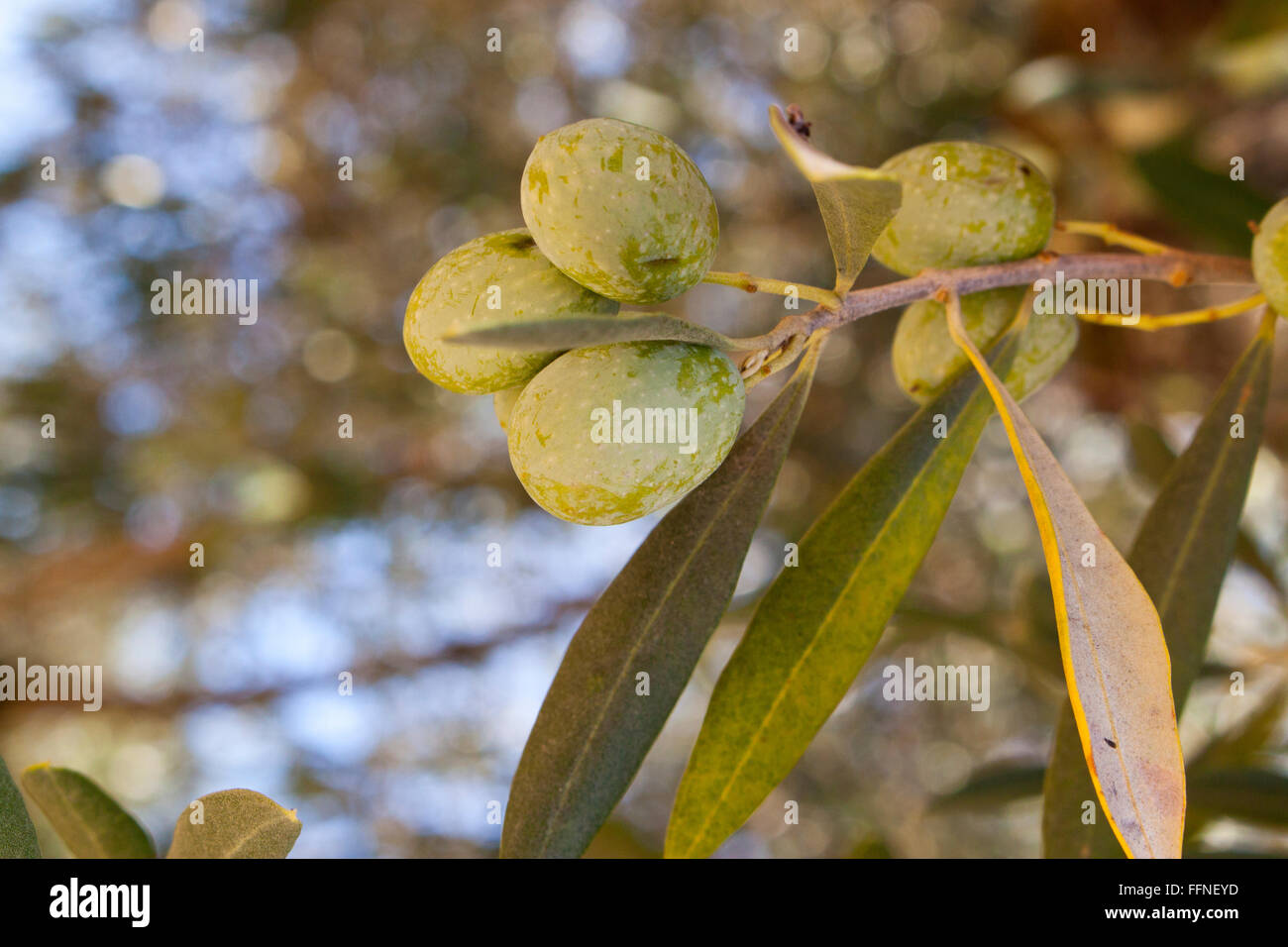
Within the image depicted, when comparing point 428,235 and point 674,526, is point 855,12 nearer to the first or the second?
point 428,235

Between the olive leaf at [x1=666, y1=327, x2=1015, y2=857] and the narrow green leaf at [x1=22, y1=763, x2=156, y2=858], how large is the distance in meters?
0.47

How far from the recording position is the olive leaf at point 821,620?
0.61 metres

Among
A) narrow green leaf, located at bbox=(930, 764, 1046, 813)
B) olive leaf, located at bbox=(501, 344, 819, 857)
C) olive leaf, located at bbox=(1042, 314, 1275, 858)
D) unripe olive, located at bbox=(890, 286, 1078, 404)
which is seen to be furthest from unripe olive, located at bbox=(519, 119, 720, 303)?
narrow green leaf, located at bbox=(930, 764, 1046, 813)

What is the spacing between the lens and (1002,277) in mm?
656

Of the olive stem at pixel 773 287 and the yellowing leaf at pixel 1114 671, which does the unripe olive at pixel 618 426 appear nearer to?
the olive stem at pixel 773 287

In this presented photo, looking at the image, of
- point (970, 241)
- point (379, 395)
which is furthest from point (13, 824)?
point (379, 395)

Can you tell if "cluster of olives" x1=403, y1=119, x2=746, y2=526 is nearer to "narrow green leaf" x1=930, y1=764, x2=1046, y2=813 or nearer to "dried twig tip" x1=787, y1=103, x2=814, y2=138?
"dried twig tip" x1=787, y1=103, x2=814, y2=138

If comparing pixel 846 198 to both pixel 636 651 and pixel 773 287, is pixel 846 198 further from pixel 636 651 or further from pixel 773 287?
pixel 636 651

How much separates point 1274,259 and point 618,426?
0.53 m

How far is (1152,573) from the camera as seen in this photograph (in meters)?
0.72

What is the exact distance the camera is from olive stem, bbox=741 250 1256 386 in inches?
22.9

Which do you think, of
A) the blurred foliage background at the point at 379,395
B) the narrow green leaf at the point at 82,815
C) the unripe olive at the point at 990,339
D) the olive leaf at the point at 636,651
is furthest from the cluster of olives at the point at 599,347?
the blurred foliage background at the point at 379,395

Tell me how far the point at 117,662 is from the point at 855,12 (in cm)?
334
